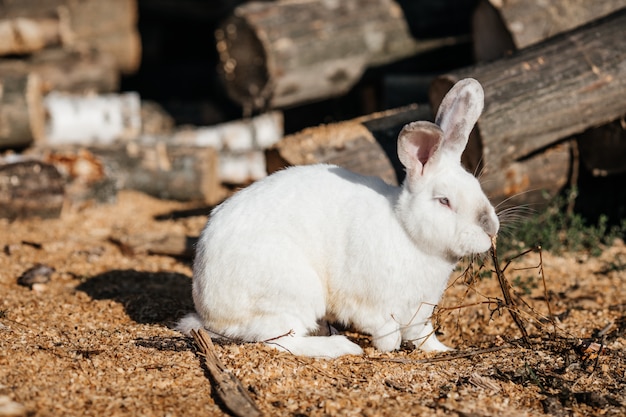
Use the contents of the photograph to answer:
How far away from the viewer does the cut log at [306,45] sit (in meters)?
7.38

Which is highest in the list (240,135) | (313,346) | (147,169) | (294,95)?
(294,95)

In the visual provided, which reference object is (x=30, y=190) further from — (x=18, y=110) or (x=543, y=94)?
(x=543, y=94)

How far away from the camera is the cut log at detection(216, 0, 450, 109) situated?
7379 mm

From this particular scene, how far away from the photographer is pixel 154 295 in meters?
5.01

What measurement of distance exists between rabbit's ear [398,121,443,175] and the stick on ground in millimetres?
1255

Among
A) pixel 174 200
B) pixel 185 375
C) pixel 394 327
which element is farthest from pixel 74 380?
pixel 174 200

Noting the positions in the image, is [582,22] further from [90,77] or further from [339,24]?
[90,77]

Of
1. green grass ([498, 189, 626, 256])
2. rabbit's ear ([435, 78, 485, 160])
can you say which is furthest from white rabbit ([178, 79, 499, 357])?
green grass ([498, 189, 626, 256])

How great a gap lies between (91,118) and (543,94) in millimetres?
4801

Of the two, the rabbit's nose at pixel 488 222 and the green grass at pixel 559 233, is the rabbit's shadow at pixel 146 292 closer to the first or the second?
the rabbit's nose at pixel 488 222

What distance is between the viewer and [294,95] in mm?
7719

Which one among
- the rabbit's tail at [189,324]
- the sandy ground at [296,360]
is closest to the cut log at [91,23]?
the sandy ground at [296,360]

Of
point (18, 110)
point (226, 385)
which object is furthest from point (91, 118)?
point (226, 385)

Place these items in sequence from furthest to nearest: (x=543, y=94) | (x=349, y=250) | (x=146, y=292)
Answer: (x=543, y=94), (x=146, y=292), (x=349, y=250)
